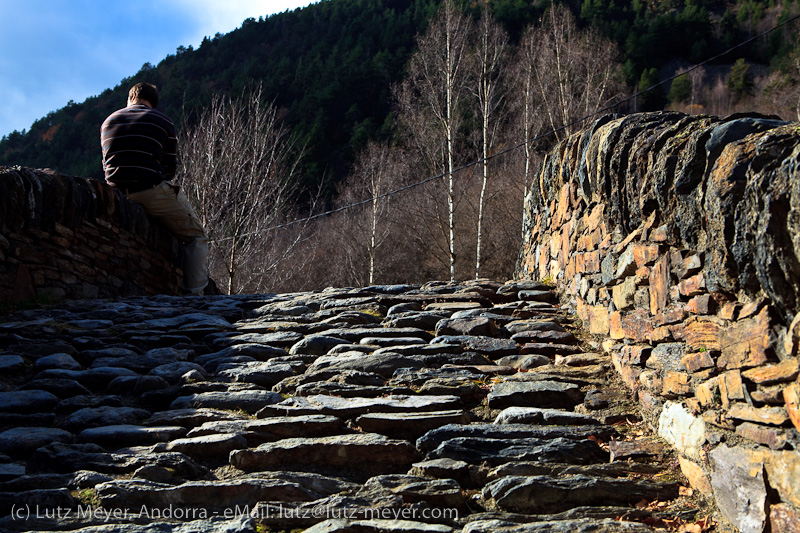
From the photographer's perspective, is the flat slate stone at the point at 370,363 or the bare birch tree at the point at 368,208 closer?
the flat slate stone at the point at 370,363

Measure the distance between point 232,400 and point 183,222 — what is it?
4.47m

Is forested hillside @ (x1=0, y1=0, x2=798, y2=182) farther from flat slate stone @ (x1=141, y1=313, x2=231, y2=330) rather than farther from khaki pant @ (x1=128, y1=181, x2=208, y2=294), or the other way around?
flat slate stone @ (x1=141, y1=313, x2=231, y2=330)

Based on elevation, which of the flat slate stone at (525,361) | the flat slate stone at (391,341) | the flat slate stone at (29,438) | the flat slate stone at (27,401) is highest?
the flat slate stone at (391,341)

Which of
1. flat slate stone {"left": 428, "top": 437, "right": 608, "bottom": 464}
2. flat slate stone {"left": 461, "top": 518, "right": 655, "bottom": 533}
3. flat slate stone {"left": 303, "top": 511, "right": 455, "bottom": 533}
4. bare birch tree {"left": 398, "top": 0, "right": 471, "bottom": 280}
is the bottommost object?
flat slate stone {"left": 461, "top": 518, "right": 655, "bottom": 533}

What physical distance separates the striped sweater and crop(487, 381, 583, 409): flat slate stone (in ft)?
16.0

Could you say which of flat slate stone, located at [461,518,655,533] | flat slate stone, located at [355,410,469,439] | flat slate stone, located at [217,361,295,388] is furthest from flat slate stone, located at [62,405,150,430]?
flat slate stone, located at [461,518,655,533]

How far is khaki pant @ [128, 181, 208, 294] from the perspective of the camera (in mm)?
6965

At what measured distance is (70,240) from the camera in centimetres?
597

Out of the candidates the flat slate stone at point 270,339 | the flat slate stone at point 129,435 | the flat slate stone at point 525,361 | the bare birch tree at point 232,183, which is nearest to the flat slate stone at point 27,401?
the flat slate stone at point 129,435

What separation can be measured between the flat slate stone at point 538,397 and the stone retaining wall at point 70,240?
4236mm

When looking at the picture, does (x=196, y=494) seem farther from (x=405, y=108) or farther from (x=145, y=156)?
(x=405, y=108)

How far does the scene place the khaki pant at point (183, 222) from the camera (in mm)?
6965

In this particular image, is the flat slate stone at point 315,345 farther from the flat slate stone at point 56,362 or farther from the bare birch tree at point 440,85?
the bare birch tree at point 440,85

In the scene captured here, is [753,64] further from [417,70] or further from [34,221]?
[34,221]
